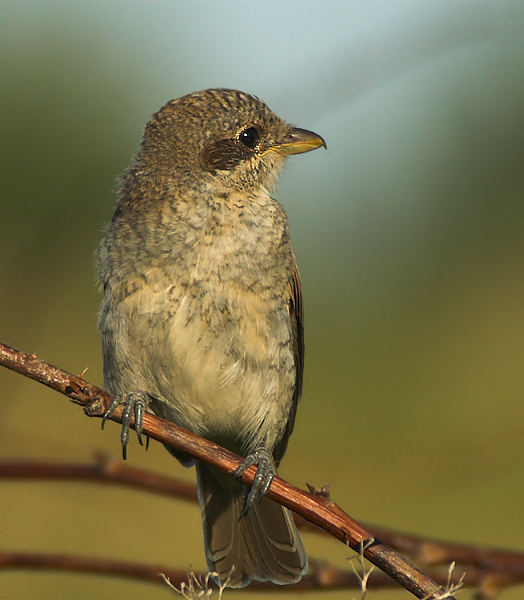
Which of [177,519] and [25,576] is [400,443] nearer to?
[177,519]

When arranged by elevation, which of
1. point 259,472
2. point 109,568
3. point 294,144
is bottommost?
point 109,568

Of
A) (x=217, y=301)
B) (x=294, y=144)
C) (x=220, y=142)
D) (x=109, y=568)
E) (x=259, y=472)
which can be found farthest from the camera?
(x=294, y=144)

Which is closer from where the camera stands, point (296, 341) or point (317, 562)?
point (317, 562)

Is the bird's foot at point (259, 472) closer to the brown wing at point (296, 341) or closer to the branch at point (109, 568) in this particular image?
the brown wing at point (296, 341)

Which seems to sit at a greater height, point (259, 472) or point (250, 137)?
point (250, 137)

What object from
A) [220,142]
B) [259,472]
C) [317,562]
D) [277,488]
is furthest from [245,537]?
[220,142]

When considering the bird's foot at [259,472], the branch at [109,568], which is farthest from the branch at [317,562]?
the bird's foot at [259,472]

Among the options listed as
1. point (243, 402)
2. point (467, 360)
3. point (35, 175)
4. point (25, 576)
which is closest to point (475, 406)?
point (467, 360)

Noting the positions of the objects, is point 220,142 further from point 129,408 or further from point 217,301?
point 129,408
